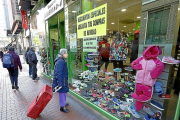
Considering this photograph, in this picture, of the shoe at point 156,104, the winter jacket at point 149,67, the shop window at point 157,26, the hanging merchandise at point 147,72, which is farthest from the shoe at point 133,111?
the shop window at point 157,26

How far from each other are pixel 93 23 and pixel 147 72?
78.5 inches

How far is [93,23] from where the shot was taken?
9.41 feet

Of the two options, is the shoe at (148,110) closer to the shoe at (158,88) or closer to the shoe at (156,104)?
the shoe at (156,104)

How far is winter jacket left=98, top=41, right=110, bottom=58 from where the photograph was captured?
325cm

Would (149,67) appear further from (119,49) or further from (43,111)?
(43,111)

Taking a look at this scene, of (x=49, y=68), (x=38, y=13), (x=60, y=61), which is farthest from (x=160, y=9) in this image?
(x=38, y=13)

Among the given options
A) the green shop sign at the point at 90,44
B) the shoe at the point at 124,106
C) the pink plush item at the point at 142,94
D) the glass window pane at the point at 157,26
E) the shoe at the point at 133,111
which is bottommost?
the shoe at the point at 124,106

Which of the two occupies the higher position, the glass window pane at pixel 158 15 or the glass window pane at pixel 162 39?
the glass window pane at pixel 158 15

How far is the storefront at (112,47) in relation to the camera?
170cm

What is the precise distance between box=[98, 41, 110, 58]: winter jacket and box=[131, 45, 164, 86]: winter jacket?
153 cm

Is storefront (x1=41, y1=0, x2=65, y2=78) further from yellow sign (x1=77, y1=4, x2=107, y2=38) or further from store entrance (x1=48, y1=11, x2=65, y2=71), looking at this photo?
yellow sign (x1=77, y1=4, x2=107, y2=38)

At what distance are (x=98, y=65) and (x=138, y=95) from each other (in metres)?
1.93

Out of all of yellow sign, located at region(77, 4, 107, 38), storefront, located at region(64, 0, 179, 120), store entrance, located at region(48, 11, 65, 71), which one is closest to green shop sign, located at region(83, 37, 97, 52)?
storefront, located at region(64, 0, 179, 120)

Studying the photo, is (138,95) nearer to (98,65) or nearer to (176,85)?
(176,85)
